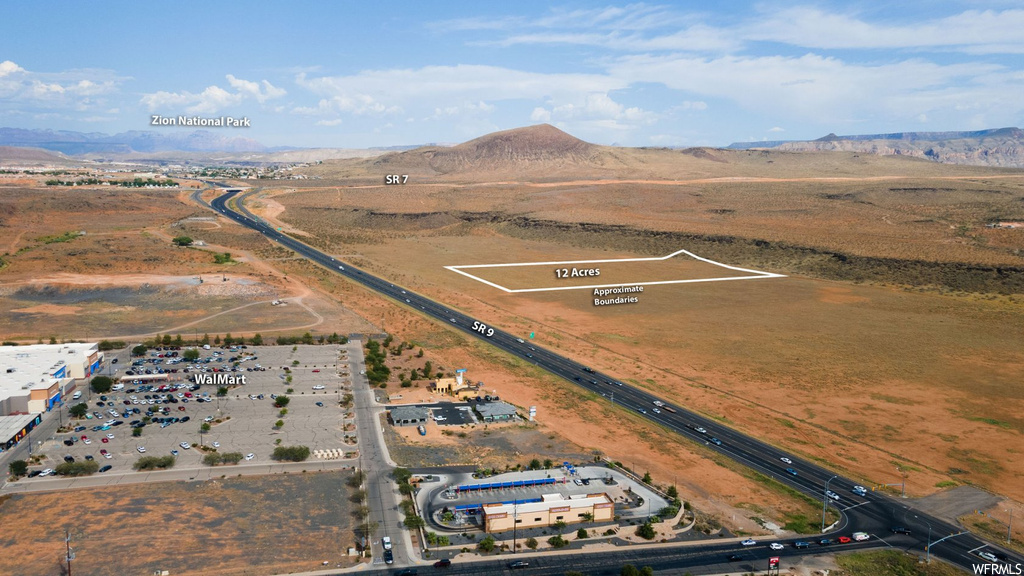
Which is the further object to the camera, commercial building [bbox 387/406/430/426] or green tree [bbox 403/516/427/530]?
commercial building [bbox 387/406/430/426]

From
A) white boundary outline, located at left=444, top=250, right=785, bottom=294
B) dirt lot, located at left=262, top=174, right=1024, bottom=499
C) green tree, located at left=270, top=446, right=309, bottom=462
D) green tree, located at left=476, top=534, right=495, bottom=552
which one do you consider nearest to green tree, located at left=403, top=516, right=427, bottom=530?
green tree, located at left=476, top=534, right=495, bottom=552

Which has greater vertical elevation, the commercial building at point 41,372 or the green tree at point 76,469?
the commercial building at point 41,372

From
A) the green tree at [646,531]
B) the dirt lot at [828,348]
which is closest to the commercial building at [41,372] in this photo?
the dirt lot at [828,348]

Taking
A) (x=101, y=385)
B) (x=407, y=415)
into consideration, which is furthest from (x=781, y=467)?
(x=101, y=385)

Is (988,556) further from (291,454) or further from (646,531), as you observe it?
(291,454)

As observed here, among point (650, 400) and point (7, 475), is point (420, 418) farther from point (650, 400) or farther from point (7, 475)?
point (7, 475)

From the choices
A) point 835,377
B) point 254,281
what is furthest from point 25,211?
point 835,377

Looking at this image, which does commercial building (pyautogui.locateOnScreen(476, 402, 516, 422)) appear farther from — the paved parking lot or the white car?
the white car

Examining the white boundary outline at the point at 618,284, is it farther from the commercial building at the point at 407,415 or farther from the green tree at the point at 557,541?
the green tree at the point at 557,541
